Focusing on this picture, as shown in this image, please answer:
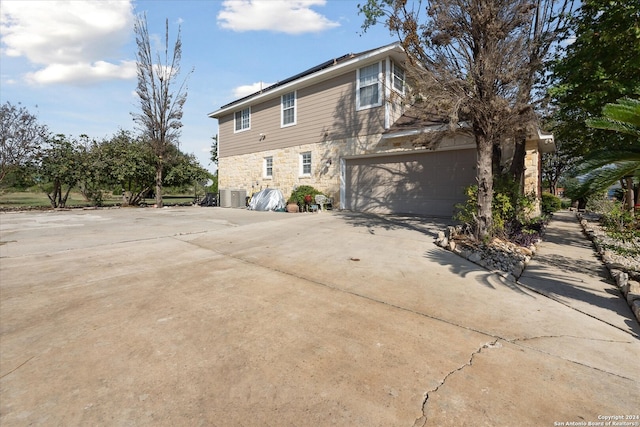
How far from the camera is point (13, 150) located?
14617 mm

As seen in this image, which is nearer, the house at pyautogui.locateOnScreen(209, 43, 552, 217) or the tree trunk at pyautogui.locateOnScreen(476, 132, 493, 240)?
the tree trunk at pyautogui.locateOnScreen(476, 132, 493, 240)

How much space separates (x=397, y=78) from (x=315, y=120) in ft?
13.1

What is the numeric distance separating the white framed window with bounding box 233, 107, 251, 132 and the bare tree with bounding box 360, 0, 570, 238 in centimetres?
1201

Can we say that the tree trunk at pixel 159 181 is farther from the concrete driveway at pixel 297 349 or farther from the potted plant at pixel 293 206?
the concrete driveway at pixel 297 349

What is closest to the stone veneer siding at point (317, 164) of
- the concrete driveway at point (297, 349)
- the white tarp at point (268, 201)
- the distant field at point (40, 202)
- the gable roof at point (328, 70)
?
the white tarp at point (268, 201)

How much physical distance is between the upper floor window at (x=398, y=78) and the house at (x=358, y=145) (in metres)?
0.04

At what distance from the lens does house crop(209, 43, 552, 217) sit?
10305mm

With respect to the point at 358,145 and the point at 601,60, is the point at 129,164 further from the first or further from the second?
the point at 601,60

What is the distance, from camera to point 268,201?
551 inches

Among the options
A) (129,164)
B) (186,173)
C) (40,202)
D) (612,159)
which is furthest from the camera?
(40,202)

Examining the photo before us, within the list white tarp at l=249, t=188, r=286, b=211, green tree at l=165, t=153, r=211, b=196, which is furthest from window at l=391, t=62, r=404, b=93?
green tree at l=165, t=153, r=211, b=196

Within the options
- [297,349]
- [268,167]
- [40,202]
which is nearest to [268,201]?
[268,167]

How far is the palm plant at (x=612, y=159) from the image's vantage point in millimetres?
2939

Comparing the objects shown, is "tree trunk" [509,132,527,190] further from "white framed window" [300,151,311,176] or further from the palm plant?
"white framed window" [300,151,311,176]
